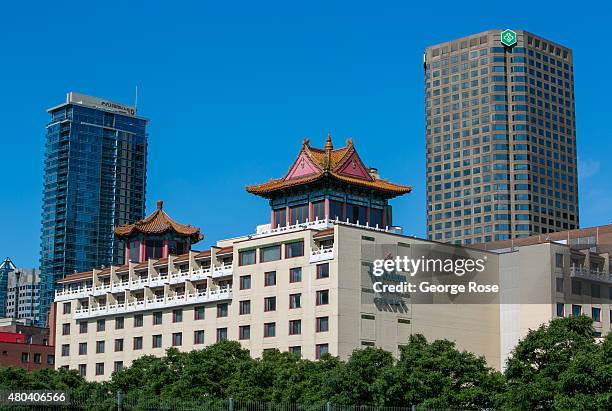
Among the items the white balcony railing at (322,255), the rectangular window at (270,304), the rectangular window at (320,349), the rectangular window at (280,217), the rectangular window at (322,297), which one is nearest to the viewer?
the rectangular window at (320,349)

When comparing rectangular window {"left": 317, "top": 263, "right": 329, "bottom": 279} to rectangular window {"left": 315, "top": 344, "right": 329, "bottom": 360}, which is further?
rectangular window {"left": 317, "top": 263, "right": 329, "bottom": 279}

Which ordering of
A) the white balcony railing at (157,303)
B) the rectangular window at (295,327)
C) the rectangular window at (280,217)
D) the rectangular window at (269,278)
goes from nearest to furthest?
the rectangular window at (295,327)
the rectangular window at (269,278)
the white balcony railing at (157,303)
the rectangular window at (280,217)

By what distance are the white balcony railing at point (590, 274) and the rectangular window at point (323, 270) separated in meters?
32.9

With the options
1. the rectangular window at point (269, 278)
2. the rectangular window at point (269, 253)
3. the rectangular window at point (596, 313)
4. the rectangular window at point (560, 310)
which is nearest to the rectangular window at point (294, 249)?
the rectangular window at point (269, 253)

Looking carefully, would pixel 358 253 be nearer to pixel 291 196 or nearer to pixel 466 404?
pixel 291 196

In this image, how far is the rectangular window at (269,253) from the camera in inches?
5034

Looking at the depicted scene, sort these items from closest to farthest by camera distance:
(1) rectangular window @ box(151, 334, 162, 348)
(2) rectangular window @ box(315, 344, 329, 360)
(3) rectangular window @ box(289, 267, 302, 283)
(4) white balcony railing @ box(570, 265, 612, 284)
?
(2) rectangular window @ box(315, 344, 329, 360)
(3) rectangular window @ box(289, 267, 302, 283)
(4) white balcony railing @ box(570, 265, 612, 284)
(1) rectangular window @ box(151, 334, 162, 348)

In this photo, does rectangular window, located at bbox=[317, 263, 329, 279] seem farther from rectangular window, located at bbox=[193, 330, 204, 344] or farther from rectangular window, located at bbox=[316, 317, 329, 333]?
rectangular window, located at bbox=[193, 330, 204, 344]

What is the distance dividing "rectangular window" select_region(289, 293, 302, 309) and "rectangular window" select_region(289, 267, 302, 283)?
1593 mm

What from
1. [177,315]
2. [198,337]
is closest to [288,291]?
[198,337]

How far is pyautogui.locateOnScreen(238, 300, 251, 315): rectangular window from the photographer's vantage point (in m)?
130

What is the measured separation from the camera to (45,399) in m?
65.8

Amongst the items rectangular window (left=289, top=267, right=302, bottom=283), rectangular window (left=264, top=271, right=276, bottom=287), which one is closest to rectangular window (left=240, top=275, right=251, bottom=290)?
rectangular window (left=264, top=271, right=276, bottom=287)

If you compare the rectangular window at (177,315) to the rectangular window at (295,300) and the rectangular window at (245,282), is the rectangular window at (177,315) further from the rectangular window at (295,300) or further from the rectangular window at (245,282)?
the rectangular window at (295,300)
